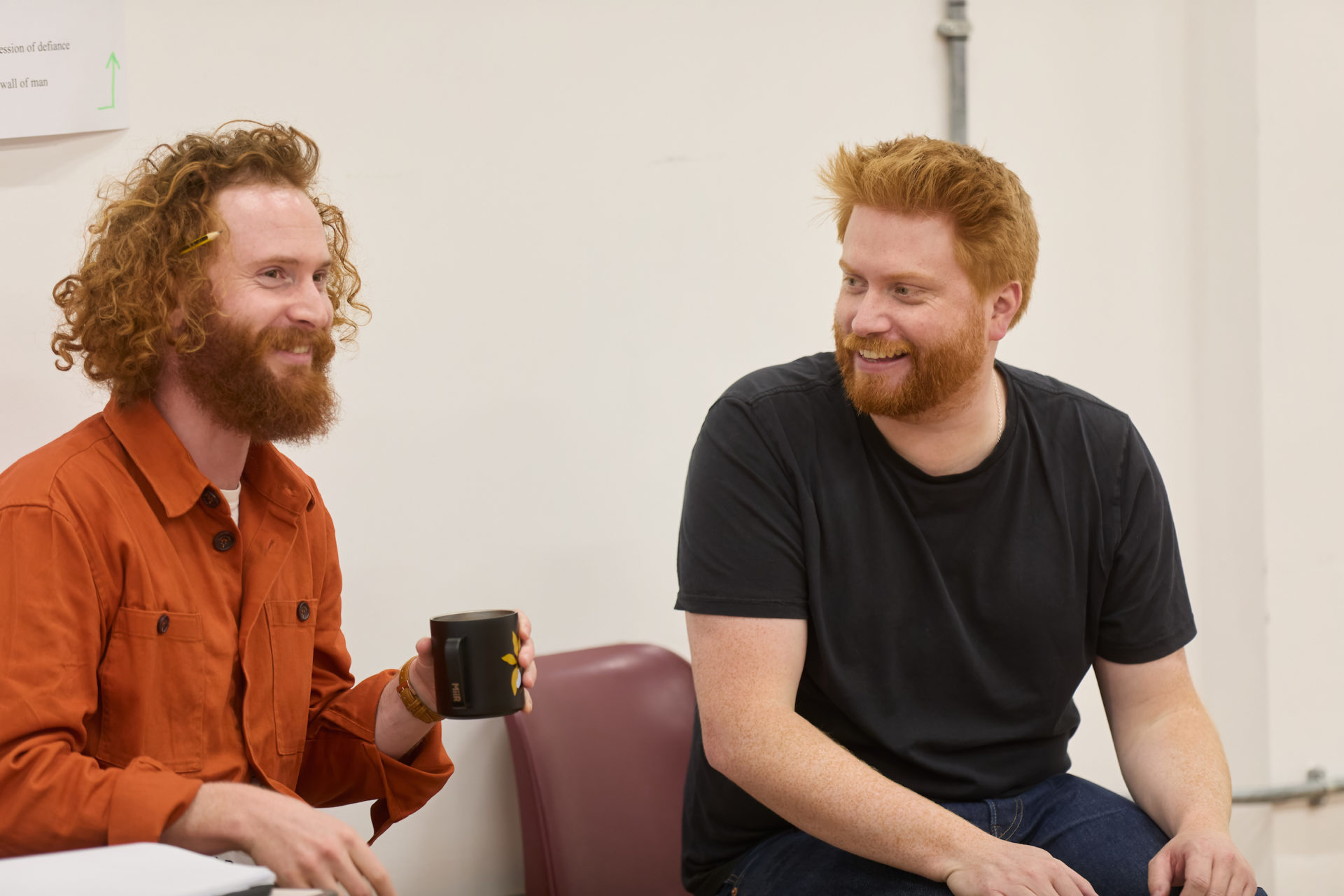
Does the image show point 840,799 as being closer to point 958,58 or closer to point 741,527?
point 741,527

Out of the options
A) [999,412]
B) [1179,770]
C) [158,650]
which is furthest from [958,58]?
[158,650]

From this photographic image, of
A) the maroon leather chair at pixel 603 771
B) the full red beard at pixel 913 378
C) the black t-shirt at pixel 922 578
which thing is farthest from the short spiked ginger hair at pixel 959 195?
the maroon leather chair at pixel 603 771

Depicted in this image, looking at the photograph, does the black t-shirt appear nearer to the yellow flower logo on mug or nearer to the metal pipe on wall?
the yellow flower logo on mug

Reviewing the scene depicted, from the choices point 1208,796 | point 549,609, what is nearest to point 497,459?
point 549,609

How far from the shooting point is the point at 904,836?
1.34 m

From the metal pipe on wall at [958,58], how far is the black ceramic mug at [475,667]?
61.5 inches

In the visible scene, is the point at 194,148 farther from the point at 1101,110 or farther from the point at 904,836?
the point at 1101,110

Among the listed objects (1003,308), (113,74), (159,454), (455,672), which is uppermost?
(113,74)

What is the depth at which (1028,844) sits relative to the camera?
154cm

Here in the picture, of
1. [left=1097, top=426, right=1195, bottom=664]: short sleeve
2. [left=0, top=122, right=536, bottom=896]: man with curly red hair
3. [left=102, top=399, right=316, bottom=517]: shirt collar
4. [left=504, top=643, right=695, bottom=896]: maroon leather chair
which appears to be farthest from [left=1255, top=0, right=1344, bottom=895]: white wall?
[left=102, top=399, right=316, bottom=517]: shirt collar

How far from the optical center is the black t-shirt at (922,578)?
1.54 meters

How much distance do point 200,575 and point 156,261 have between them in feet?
1.33

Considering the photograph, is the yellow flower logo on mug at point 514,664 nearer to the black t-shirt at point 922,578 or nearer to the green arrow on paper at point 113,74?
the black t-shirt at point 922,578

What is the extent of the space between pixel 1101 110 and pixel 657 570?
4.59 ft
